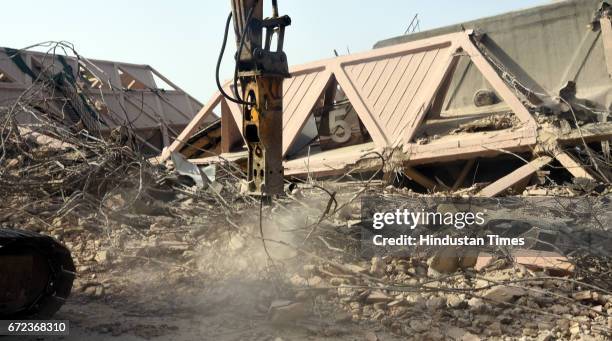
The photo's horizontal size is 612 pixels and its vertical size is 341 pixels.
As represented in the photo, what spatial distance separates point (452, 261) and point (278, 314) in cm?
168

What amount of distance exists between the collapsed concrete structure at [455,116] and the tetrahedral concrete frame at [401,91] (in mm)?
14

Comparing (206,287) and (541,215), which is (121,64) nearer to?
(206,287)

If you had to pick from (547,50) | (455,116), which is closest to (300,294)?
(455,116)

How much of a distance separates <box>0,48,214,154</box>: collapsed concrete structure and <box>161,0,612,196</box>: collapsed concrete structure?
240cm

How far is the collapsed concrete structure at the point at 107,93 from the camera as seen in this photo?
34.5ft

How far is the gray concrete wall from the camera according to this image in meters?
9.98

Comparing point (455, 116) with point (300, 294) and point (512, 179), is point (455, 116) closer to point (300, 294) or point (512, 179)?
point (512, 179)

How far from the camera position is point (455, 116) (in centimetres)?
876

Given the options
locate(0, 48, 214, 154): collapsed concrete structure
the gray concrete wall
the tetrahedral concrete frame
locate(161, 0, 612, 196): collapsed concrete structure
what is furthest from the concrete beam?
locate(0, 48, 214, 154): collapsed concrete structure

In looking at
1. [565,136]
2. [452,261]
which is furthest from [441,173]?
[452,261]

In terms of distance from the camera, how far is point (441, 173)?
305 inches

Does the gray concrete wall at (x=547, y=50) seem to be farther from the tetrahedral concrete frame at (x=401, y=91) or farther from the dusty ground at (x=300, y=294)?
the dusty ground at (x=300, y=294)

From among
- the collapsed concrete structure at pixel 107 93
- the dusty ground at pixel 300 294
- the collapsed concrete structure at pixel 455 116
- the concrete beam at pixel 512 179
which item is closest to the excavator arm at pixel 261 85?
the dusty ground at pixel 300 294

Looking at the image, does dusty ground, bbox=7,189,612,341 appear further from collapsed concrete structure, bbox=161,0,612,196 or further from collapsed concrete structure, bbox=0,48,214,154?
collapsed concrete structure, bbox=0,48,214,154
